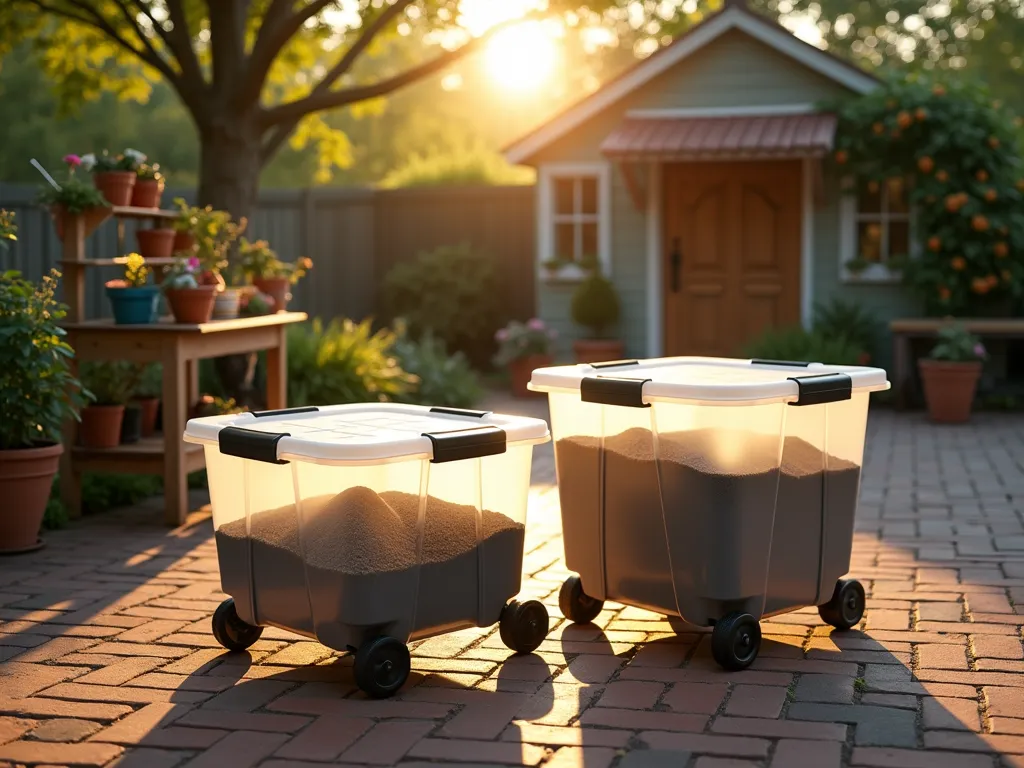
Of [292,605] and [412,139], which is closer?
[292,605]

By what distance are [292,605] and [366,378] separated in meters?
5.76

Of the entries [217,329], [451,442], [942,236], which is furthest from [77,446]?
[942,236]

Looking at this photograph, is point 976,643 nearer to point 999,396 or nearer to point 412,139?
point 999,396

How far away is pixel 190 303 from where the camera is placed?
654 centimetres

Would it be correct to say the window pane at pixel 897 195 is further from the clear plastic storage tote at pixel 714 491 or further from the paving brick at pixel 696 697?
the paving brick at pixel 696 697

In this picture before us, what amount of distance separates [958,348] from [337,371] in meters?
5.14

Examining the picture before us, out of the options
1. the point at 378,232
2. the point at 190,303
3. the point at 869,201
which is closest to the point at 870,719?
the point at 190,303

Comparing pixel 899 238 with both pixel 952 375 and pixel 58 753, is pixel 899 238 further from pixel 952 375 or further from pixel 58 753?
pixel 58 753

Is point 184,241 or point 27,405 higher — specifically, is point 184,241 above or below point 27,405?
above

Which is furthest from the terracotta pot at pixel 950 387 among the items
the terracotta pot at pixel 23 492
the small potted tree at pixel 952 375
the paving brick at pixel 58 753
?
the paving brick at pixel 58 753

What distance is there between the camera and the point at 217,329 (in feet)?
21.4

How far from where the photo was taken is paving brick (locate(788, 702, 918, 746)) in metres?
3.31

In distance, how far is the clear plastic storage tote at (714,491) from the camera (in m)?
3.89

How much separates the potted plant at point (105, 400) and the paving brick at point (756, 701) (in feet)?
12.7
